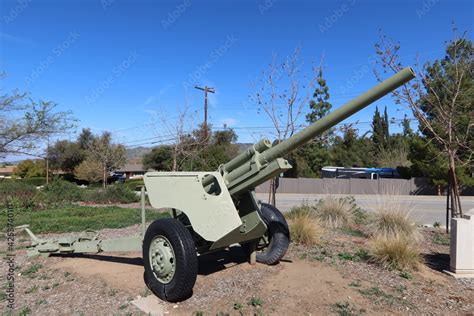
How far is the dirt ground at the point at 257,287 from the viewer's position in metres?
3.93

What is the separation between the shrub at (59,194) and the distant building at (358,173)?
21.7m

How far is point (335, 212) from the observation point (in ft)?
29.4

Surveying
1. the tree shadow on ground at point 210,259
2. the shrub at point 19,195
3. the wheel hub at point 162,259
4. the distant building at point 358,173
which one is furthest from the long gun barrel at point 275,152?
the distant building at point 358,173

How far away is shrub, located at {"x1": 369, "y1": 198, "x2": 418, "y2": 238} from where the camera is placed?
7.11 metres

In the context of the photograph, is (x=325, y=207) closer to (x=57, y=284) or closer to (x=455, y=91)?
(x=455, y=91)

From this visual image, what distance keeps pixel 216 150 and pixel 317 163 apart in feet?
43.8

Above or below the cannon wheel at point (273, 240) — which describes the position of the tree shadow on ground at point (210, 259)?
below

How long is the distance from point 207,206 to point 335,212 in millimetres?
5581

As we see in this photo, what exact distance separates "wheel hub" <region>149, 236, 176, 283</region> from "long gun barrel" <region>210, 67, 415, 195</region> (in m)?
0.81

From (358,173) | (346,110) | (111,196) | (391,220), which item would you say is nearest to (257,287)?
(346,110)

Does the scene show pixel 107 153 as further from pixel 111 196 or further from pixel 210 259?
pixel 210 259

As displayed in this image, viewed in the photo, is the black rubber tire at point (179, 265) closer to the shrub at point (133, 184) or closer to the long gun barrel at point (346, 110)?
the long gun barrel at point (346, 110)

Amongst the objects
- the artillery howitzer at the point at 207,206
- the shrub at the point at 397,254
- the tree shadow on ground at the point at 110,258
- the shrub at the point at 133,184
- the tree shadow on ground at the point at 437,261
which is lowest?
the shrub at the point at 133,184

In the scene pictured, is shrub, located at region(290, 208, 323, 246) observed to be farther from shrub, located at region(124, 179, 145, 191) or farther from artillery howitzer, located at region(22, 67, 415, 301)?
shrub, located at region(124, 179, 145, 191)
